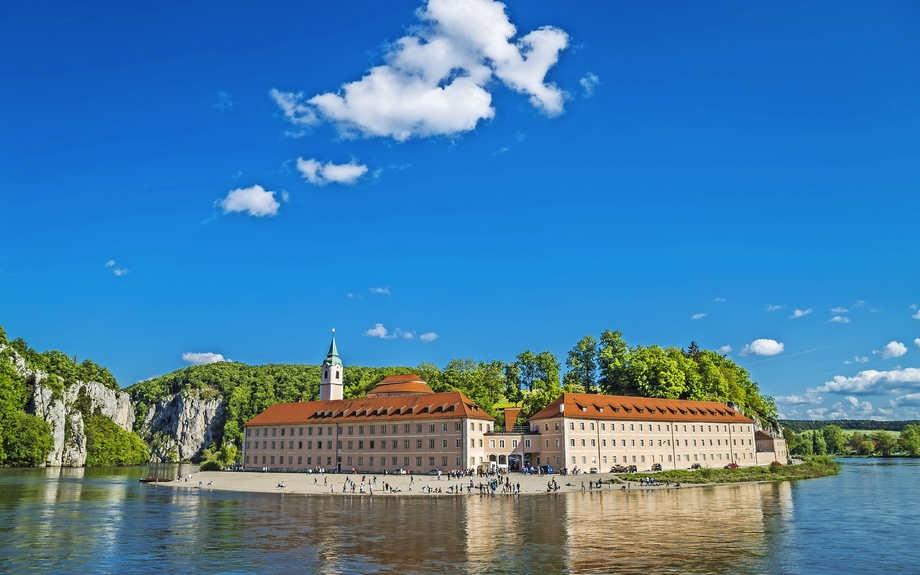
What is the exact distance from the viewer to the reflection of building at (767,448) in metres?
113

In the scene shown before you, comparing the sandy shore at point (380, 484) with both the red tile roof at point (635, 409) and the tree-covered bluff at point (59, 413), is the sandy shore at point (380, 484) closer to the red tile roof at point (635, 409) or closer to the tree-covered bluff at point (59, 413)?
the red tile roof at point (635, 409)

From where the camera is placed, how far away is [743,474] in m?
93.5

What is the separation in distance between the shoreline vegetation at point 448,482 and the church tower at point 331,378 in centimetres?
2134

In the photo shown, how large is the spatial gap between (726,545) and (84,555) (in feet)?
111

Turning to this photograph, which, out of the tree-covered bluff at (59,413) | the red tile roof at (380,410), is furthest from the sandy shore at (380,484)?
the tree-covered bluff at (59,413)

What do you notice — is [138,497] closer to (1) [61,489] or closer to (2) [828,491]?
(1) [61,489]

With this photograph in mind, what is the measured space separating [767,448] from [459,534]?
89404mm

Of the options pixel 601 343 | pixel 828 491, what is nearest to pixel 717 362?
pixel 601 343

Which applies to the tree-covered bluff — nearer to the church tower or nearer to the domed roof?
the church tower

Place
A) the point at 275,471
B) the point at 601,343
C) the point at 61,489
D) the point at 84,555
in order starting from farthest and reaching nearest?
the point at 601,343 → the point at 275,471 → the point at 61,489 → the point at 84,555

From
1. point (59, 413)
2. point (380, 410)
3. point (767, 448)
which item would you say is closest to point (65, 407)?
point (59, 413)

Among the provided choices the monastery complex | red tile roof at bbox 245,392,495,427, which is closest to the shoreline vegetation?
the monastery complex

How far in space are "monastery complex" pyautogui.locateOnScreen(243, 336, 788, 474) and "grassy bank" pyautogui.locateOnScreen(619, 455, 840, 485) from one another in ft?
20.1

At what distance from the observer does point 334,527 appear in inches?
1767
